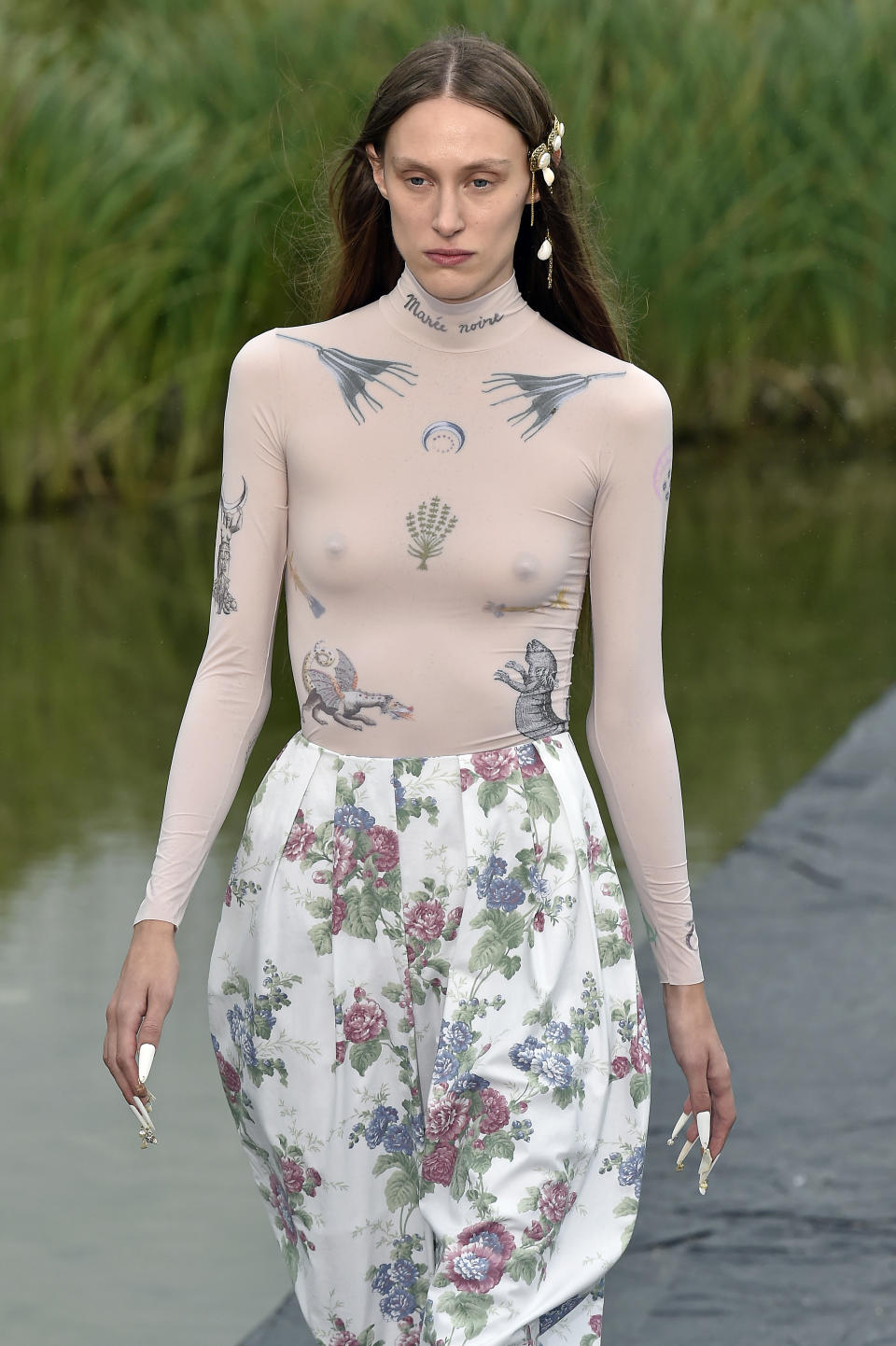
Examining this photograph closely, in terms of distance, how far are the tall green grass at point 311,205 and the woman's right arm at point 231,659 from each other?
5422mm

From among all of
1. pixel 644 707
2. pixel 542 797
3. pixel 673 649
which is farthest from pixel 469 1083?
pixel 673 649

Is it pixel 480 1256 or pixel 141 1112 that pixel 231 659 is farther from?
pixel 480 1256

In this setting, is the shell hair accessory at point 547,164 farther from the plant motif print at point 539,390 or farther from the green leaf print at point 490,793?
the green leaf print at point 490,793

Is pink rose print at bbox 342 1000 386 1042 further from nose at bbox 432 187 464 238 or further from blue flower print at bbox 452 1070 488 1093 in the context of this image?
nose at bbox 432 187 464 238

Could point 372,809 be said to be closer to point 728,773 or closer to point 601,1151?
point 601,1151

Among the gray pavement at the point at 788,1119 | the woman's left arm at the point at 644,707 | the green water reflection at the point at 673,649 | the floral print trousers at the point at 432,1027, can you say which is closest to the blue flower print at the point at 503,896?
the floral print trousers at the point at 432,1027

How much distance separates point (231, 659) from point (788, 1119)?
167 centimetres

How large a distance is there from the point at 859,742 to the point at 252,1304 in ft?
8.12

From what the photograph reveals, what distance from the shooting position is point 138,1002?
1779 millimetres

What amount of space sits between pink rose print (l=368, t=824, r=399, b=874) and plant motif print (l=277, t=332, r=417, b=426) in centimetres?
34

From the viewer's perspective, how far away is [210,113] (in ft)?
27.9

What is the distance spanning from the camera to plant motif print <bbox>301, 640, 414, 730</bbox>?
6.06ft

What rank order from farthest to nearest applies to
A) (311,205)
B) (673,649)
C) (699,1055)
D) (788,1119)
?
(311,205)
(673,649)
(788,1119)
(699,1055)

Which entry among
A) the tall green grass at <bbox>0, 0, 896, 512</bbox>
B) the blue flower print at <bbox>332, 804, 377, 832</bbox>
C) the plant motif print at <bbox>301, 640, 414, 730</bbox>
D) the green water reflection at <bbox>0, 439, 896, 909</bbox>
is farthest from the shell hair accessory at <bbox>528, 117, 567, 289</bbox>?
the tall green grass at <bbox>0, 0, 896, 512</bbox>
